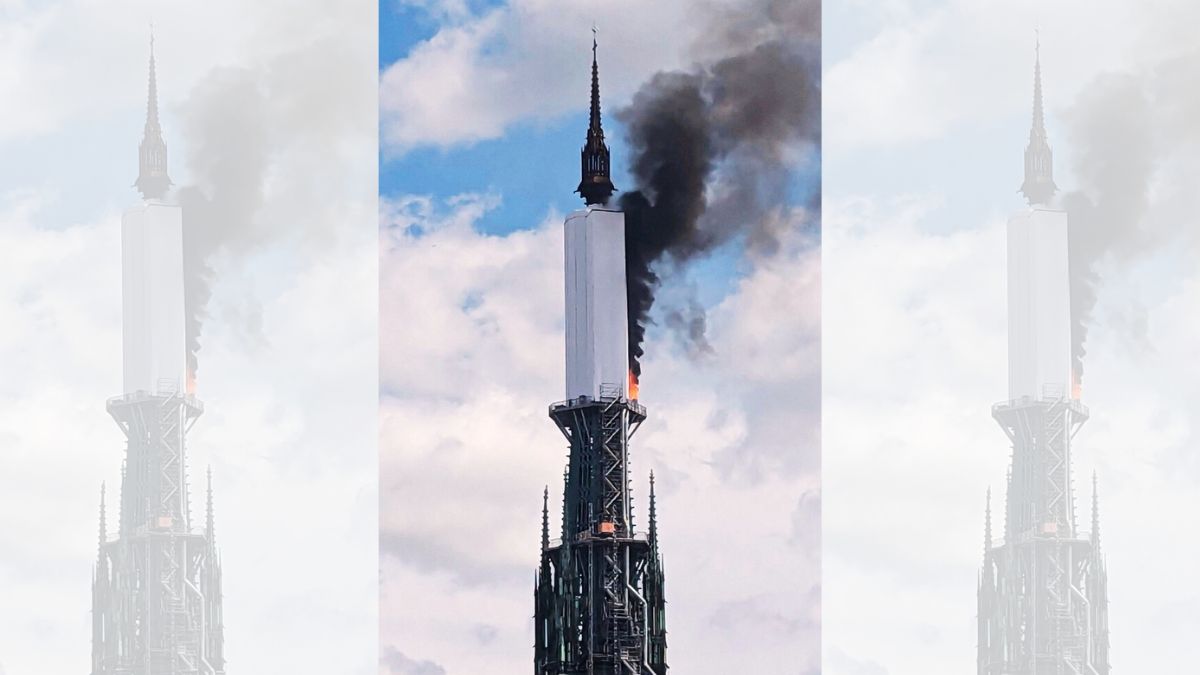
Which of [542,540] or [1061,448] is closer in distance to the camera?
[542,540]

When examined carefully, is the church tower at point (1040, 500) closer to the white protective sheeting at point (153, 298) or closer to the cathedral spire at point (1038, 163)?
the cathedral spire at point (1038, 163)

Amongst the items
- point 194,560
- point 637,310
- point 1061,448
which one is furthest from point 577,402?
point 1061,448

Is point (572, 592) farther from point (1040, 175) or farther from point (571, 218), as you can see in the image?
point (1040, 175)

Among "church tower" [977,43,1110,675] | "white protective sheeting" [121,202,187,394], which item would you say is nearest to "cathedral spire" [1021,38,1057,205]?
"church tower" [977,43,1110,675]

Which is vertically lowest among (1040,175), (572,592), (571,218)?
(572,592)

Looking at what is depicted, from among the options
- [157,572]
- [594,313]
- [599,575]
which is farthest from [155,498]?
[594,313]
